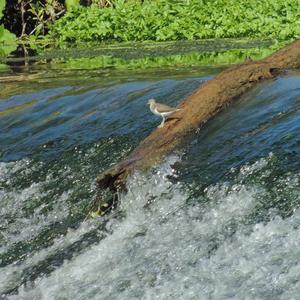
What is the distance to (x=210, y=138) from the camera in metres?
6.73

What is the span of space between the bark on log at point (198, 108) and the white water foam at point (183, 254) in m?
0.15

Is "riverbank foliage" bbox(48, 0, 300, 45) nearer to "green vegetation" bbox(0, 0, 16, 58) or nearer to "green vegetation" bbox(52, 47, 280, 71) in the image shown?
"green vegetation" bbox(0, 0, 16, 58)

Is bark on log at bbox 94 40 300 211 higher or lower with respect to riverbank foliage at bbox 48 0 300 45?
higher

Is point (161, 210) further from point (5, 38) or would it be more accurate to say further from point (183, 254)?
point (5, 38)

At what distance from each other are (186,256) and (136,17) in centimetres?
1169

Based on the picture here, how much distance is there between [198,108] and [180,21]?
8.36 meters

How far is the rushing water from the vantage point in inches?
189

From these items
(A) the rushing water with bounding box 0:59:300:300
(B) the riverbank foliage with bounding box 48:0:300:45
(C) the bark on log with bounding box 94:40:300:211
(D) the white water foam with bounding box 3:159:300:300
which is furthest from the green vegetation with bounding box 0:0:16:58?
(D) the white water foam with bounding box 3:159:300:300

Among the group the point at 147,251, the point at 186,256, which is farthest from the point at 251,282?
the point at 147,251

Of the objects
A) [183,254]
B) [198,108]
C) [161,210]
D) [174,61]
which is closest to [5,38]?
[174,61]

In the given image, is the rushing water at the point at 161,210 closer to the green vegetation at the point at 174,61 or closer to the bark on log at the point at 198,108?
the bark on log at the point at 198,108

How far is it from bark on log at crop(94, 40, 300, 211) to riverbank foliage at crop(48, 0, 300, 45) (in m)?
4.67

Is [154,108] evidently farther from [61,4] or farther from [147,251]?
[61,4]

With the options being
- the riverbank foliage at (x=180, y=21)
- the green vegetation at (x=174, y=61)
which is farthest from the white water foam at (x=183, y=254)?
the riverbank foliage at (x=180, y=21)
